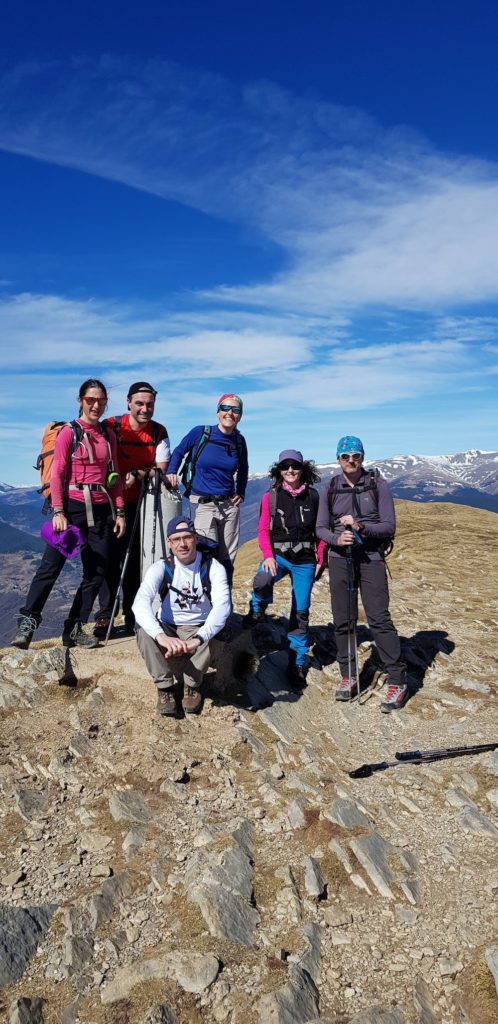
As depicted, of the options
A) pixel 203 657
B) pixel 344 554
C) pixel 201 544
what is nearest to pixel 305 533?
pixel 344 554

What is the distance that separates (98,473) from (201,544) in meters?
2.43

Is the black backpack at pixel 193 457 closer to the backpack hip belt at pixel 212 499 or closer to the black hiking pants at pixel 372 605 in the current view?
the backpack hip belt at pixel 212 499

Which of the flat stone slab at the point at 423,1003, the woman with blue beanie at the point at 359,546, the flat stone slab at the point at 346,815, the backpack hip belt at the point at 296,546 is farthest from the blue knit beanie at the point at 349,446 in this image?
the flat stone slab at the point at 423,1003

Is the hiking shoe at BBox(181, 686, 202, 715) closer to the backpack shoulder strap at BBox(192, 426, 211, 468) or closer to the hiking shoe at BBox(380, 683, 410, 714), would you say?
the hiking shoe at BBox(380, 683, 410, 714)

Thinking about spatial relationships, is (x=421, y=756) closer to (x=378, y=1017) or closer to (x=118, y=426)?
(x=378, y=1017)

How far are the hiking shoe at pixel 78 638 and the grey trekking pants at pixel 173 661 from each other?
2.41 meters

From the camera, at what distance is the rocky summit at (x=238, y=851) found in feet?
18.0

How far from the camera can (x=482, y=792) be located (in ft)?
29.0

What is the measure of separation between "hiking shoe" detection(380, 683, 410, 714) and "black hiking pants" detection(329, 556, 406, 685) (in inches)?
3.9

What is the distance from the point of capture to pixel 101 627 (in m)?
12.1

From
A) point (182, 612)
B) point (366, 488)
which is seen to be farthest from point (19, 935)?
point (366, 488)

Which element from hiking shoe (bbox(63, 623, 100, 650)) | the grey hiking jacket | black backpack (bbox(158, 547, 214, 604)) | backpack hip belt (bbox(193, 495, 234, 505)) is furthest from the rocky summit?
the grey hiking jacket

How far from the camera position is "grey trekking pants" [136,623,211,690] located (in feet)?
30.8

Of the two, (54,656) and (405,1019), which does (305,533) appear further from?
(405,1019)
